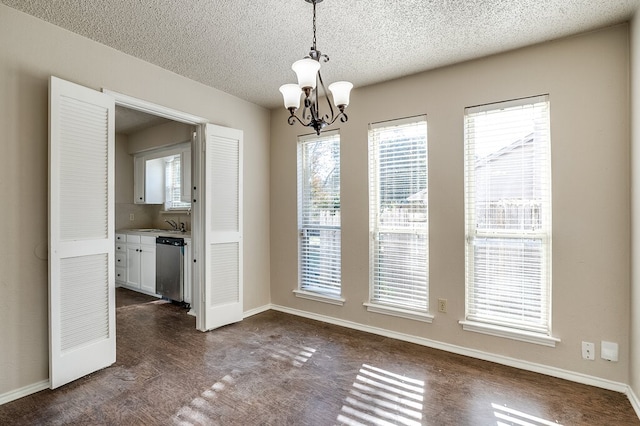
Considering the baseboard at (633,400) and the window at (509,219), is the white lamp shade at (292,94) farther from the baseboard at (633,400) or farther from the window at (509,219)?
the baseboard at (633,400)

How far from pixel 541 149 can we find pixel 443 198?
0.85 meters

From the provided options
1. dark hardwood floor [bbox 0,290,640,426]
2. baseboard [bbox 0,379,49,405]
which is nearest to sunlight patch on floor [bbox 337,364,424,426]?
dark hardwood floor [bbox 0,290,640,426]

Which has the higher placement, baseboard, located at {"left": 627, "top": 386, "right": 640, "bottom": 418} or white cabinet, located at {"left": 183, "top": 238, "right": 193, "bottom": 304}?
white cabinet, located at {"left": 183, "top": 238, "right": 193, "bottom": 304}

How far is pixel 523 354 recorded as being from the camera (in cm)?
269

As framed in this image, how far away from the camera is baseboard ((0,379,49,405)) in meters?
2.19

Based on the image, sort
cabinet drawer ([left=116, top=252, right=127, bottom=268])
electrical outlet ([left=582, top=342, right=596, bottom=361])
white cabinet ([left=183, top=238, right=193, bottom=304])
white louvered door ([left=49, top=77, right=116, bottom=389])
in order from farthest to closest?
cabinet drawer ([left=116, top=252, right=127, bottom=268]), white cabinet ([left=183, top=238, right=193, bottom=304]), electrical outlet ([left=582, top=342, right=596, bottom=361]), white louvered door ([left=49, top=77, right=116, bottom=389])

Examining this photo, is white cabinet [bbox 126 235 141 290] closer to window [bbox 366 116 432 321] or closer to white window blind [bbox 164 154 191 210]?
white window blind [bbox 164 154 191 210]

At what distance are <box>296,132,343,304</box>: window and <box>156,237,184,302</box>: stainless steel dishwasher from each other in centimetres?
168

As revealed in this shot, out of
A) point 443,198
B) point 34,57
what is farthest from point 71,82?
point 443,198

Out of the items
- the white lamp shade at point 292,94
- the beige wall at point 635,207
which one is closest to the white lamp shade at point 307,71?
the white lamp shade at point 292,94

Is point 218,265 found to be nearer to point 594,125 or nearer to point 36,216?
point 36,216

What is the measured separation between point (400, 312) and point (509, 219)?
135cm

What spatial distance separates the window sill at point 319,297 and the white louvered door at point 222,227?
74 cm

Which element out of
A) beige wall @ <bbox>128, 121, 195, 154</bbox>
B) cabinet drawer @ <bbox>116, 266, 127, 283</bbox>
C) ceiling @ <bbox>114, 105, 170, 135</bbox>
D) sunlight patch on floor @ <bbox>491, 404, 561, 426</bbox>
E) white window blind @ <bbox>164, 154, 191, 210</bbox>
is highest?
ceiling @ <bbox>114, 105, 170, 135</bbox>
